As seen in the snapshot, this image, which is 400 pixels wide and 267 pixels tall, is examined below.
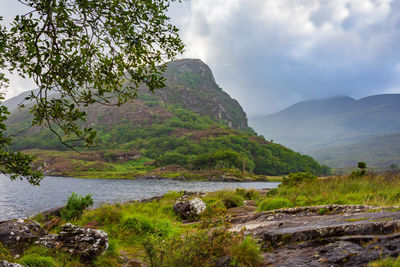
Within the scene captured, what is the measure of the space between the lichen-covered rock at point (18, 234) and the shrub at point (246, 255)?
584 cm

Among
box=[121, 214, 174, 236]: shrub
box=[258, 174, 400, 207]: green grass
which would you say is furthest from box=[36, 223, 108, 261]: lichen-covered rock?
box=[258, 174, 400, 207]: green grass

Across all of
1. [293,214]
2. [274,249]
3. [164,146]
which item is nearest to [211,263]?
[274,249]

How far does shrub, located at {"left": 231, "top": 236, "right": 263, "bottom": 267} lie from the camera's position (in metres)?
4.98

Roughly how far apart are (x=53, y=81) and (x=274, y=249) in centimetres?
601

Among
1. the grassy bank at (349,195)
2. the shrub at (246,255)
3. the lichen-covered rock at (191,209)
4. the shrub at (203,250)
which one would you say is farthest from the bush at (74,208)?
the shrub at (246,255)

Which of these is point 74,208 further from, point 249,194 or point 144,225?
point 249,194

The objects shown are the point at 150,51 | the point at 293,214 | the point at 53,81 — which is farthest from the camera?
the point at 293,214

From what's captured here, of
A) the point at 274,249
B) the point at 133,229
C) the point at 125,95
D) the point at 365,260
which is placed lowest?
the point at 133,229

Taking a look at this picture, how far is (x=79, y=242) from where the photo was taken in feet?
23.0

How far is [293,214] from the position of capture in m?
8.28

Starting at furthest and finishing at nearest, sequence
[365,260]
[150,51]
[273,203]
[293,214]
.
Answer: [273,203]
[293,214]
[150,51]
[365,260]

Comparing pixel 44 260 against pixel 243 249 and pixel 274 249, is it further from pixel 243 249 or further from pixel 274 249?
pixel 274 249

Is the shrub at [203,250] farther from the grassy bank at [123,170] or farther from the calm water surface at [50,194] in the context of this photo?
the grassy bank at [123,170]

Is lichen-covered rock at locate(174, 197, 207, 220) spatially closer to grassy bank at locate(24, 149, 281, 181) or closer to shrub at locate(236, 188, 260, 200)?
shrub at locate(236, 188, 260, 200)
